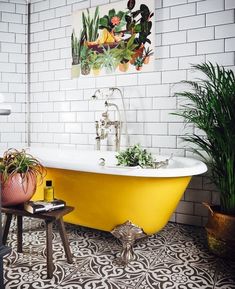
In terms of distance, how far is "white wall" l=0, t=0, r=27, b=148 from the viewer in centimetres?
334

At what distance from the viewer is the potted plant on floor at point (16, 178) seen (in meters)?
1.74

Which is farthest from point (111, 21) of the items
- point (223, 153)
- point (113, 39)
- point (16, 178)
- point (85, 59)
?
point (16, 178)

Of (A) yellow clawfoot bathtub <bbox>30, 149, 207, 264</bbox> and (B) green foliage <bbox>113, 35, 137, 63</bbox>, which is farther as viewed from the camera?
(B) green foliage <bbox>113, 35, 137, 63</bbox>

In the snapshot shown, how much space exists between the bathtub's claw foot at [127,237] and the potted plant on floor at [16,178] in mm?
629

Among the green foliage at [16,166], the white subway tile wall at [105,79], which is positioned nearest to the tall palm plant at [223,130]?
the white subway tile wall at [105,79]

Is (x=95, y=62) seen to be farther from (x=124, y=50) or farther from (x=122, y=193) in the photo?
(x=122, y=193)

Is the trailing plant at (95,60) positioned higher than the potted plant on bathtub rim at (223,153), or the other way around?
the trailing plant at (95,60)

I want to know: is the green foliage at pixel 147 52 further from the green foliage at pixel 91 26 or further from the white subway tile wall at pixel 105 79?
the green foliage at pixel 91 26

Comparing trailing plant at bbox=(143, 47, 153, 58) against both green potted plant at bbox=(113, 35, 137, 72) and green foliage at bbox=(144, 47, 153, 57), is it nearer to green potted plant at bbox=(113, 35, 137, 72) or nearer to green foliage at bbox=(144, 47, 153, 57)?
green foliage at bbox=(144, 47, 153, 57)

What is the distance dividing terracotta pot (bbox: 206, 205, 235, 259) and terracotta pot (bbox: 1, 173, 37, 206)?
1197mm

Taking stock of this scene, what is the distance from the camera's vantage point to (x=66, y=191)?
214 cm

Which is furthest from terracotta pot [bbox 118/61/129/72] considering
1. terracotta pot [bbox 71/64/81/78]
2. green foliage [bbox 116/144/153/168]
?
green foliage [bbox 116/144/153/168]

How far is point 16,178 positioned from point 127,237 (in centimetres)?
78

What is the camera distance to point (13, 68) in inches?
134
